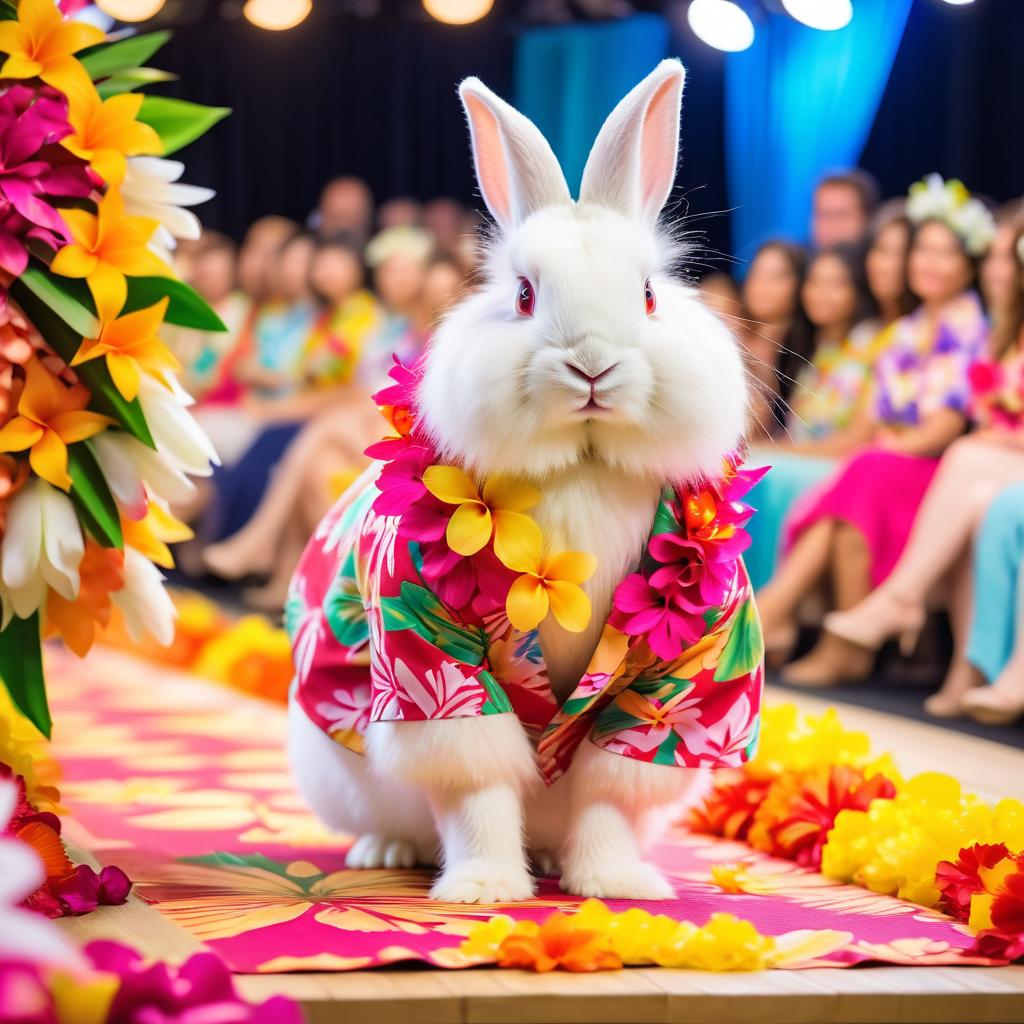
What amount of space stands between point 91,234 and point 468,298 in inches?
17.6

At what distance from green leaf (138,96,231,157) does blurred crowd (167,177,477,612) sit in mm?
3260

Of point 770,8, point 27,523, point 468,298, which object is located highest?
point 770,8

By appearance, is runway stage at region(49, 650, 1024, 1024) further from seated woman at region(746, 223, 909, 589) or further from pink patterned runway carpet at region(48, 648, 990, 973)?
seated woman at region(746, 223, 909, 589)

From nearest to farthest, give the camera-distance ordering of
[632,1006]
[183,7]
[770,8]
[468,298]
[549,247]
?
[632,1006] < [549,247] < [468,298] < [770,8] < [183,7]

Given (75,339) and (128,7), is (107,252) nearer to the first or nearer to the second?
(75,339)

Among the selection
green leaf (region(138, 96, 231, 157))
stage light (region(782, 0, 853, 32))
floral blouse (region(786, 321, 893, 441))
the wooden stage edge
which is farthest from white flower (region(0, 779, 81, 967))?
stage light (region(782, 0, 853, 32))

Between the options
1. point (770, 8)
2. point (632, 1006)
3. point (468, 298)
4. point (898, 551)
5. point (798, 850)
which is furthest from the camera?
point (770, 8)

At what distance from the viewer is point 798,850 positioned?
2.22 m

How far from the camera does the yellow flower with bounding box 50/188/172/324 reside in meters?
1.83

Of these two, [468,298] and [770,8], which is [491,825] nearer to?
[468,298]

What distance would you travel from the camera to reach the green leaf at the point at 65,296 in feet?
5.98

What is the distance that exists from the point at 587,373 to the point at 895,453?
251 cm

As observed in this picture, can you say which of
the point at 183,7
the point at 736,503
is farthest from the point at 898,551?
the point at 183,7

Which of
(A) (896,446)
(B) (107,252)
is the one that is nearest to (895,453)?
(A) (896,446)
